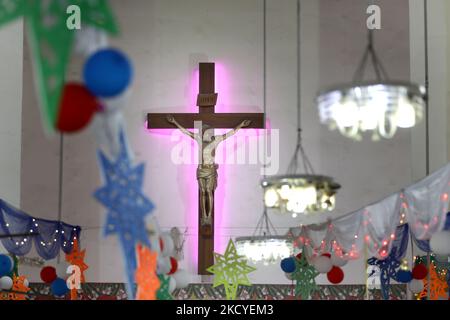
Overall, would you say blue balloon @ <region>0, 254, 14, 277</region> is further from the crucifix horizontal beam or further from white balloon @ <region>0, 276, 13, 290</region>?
the crucifix horizontal beam

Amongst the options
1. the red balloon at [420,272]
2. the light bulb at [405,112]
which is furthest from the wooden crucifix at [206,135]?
the light bulb at [405,112]

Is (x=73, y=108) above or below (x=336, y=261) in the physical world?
above

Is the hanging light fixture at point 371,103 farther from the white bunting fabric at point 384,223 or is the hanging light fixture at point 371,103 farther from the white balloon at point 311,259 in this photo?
the white balloon at point 311,259

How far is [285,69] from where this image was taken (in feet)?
46.0

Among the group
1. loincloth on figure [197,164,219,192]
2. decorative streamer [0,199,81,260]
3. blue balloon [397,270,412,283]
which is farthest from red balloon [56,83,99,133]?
loincloth on figure [197,164,219,192]

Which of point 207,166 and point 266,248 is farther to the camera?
point 207,166

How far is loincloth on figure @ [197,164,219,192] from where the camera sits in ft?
43.4

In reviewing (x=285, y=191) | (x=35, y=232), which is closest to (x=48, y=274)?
(x=35, y=232)

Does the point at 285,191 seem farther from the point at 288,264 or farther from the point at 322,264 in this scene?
the point at 288,264

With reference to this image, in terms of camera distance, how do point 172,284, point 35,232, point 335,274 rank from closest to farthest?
point 172,284 → point 35,232 → point 335,274

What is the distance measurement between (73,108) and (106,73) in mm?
228

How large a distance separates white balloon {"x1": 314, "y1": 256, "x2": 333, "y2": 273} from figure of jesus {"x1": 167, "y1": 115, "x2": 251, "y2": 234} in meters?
1.98

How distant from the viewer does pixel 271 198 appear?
7.93 metres
